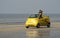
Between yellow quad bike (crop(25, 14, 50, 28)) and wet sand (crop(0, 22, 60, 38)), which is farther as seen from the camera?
yellow quad bike (crop(25, 14, 50, 28))

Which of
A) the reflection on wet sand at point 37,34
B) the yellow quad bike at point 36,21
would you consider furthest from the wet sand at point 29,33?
the yellow quad bike at point 36,21

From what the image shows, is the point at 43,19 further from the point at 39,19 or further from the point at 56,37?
the point at 56,37

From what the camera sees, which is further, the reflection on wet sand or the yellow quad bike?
the yellow quad bike

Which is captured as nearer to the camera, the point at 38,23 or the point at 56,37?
the point at 56,37

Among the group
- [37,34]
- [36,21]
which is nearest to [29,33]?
[37,34]

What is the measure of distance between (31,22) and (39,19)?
0.98 metres

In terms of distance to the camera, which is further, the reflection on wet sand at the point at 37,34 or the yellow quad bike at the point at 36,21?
the yellow quad bike at the point at 36,21

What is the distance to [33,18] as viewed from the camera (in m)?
34.6

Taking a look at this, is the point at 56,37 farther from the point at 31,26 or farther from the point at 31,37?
the point at 31,26

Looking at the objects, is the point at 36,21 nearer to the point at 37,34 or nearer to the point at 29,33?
the point at 29,33

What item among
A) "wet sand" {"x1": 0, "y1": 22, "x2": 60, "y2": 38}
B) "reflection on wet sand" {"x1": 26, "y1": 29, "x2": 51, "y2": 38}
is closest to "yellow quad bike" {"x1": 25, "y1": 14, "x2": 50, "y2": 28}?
"wet sand" {"x1": 0, "y1": 22, "x2": 60, "y2": 38}

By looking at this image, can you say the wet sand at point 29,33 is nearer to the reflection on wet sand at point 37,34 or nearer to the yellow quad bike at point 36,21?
the reflection on wet sand at point 37,34

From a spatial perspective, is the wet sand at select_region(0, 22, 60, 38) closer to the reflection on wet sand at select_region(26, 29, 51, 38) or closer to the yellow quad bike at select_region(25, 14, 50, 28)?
the reflection on wet sand at select_region(26, 29, 51, 38)

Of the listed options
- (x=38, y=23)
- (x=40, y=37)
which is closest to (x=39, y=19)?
(x=38, y=23)
